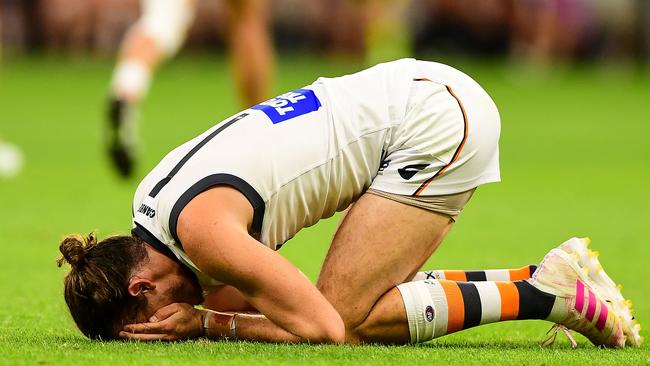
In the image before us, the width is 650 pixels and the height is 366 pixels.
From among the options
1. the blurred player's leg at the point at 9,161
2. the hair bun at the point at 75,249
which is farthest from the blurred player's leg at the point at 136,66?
the hair bun at the point at 75,249

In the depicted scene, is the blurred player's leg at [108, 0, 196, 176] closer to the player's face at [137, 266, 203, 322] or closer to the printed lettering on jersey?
the printed lettering on jersey

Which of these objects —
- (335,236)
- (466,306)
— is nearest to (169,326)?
(335,236)

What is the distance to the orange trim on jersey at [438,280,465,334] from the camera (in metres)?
4.70

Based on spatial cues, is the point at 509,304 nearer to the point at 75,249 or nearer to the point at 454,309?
the point at 454,309

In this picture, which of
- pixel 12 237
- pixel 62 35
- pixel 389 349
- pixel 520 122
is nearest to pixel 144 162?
pixel 12 237

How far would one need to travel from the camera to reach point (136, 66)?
29.8 feet

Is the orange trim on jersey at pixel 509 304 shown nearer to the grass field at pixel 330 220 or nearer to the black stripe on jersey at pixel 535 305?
the black stripe on jersey at pixel 535 305

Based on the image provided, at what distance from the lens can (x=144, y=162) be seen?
1142cm

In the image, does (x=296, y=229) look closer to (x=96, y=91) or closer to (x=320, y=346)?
(x=320, y=346)

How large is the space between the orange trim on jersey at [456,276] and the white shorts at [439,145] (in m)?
0.45

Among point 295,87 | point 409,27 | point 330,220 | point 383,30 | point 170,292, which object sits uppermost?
point 170,292

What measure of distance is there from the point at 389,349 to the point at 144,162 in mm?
7109

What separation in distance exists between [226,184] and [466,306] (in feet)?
3.09

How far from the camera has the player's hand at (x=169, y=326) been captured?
458 centimetres
